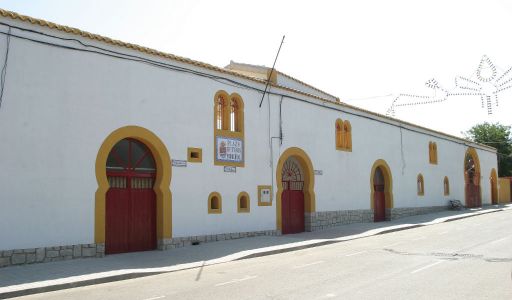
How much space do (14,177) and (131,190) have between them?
3.51 meters

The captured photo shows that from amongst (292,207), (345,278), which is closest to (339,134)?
(292,207)

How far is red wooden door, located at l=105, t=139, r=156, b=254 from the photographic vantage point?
1320 cm

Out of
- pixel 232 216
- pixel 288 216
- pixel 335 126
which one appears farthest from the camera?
pixel 335 126

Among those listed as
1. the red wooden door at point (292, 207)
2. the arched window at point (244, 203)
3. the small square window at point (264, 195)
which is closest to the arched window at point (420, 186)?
the red wooden door at point (292, 207)

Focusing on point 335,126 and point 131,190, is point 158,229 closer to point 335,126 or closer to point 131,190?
point 131,190

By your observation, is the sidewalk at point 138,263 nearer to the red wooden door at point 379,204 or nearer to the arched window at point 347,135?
the arched window at point 347,135

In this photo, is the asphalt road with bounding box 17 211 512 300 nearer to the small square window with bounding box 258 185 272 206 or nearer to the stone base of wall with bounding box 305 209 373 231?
the small square window with bounding box 258 185 272 206

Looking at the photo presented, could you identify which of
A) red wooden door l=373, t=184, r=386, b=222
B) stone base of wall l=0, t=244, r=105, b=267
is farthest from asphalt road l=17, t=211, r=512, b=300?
red wooden door l=373, t=184, r=386, b=222

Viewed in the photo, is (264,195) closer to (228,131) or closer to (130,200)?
(228,131)

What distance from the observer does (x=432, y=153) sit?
31703mm

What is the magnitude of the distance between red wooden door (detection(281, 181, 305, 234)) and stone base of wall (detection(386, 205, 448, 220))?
24.7ft

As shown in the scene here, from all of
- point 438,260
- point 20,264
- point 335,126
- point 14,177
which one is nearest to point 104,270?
point 20,264

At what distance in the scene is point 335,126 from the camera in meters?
21.8

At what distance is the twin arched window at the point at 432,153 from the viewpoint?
31231mm
